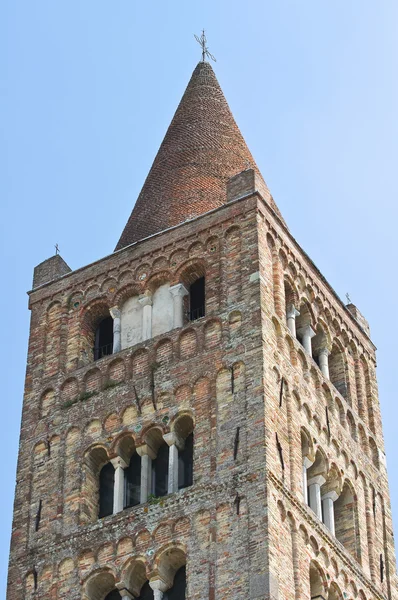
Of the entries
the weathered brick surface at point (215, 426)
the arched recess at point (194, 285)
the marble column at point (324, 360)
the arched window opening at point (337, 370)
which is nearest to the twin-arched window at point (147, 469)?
the weathered brick surface at point (215, 426)

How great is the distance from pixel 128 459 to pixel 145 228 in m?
6.20

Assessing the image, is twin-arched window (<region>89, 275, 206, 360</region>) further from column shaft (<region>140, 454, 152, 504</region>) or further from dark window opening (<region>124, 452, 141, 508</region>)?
column shaft (<region>140, 454, 152, 504</region>)

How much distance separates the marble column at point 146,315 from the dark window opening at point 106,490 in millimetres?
2835

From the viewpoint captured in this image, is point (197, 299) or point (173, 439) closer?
point (173, 439)

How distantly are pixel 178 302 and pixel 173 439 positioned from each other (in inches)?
139

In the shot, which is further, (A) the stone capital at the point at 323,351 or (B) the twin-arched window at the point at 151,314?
(A) the stone capital at the point at 323,351

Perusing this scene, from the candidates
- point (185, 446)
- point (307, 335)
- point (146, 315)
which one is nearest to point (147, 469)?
point (185, 446)

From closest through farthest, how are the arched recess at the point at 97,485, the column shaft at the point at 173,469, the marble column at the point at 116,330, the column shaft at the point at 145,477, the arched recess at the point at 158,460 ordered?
the column shaft at the point at 173,469
the column shaft at the point at 145,477
the arched recess at the point at 158,460
the arched recess at the point at 97,485
the marble column at the point at 116,330

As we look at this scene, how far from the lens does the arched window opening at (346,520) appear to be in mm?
31828

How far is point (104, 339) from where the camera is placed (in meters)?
34.8

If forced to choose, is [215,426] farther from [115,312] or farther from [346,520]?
[115,312]

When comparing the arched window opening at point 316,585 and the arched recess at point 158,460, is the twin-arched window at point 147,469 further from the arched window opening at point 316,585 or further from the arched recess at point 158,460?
the arched window opening at point 316,585

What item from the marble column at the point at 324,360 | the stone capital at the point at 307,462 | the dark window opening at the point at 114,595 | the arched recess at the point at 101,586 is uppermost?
the marble column at the point at 324,360

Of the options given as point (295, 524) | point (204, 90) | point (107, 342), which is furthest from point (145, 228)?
point (295, 524)
